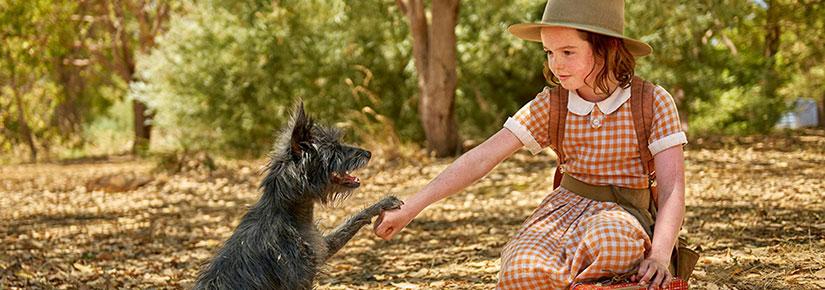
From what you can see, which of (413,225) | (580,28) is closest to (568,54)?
(580,28)

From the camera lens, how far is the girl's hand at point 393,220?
407 centimetres

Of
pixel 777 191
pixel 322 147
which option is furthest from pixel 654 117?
pixel 777 191

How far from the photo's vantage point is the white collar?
3.98m

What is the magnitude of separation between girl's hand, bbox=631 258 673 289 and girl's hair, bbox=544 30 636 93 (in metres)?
0.83

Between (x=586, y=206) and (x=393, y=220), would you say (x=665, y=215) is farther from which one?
(x=393, y=220)

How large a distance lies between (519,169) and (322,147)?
30.0 ft

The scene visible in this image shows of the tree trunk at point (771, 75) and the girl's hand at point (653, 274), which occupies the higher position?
the girl's hand at point (653, 274)

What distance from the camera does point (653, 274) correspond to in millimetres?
3518

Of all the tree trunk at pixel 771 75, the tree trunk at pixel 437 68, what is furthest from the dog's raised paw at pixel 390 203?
the tree trunk at pixel 771 75

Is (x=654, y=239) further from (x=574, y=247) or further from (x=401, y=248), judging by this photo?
(x=401, y=248)

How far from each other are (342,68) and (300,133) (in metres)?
14.6

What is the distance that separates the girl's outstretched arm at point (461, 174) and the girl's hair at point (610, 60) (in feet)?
1.61

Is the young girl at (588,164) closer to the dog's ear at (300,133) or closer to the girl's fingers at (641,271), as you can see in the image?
the girl's fingers at (641,271)

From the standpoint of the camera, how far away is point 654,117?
392 cm
